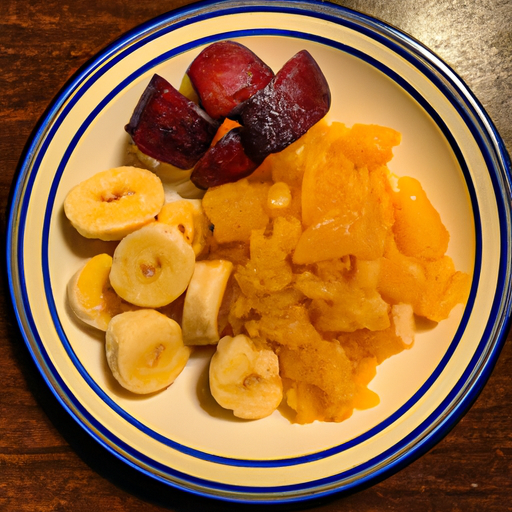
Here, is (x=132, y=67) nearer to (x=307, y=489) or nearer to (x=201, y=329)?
(x=201, y=329)

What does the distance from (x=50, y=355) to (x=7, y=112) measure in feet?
2.41

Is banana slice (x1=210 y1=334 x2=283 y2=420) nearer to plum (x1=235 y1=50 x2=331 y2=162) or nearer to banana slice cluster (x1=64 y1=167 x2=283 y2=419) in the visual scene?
banana slice cluster (x1=64 y1=167 x2=283 y2=419)

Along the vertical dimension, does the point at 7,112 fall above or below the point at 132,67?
below

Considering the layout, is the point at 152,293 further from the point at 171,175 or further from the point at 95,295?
the point at 171,175

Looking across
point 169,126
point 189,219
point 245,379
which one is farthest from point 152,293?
point 169,126

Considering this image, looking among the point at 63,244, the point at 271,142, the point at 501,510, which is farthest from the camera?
the point at 501,510

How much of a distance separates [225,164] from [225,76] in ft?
0.78

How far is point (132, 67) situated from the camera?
1221 millimetres

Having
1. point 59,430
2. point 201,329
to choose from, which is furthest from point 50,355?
point 201,329

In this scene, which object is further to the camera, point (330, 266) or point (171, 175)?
point (171, 175)

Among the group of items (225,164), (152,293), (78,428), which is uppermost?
(225,164)

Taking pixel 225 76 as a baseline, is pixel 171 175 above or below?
below

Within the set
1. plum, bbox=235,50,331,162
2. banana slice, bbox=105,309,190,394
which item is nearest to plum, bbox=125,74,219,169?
plum, bbox=235,50,331,162

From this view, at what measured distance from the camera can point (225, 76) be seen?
118 cm
